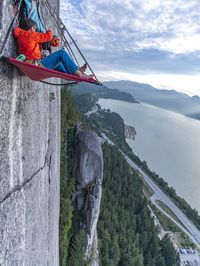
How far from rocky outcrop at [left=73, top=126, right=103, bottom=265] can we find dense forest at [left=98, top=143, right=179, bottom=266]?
3.57 m

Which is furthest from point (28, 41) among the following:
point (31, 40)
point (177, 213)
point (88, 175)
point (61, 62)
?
point (177, 213)

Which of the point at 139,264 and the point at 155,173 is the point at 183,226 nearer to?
the point at 155,173

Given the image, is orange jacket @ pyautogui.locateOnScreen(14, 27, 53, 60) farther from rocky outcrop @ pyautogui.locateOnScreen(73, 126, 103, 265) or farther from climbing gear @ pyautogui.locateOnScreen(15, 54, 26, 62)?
rocky outcrop @ pyautogui.locateOnScreen(73, 126, 103, 265)

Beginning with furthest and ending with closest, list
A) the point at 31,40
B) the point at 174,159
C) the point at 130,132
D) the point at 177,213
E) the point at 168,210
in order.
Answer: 1. the point at 130,132
2. the point at 174,159
3. the point at 168,210
4. the point at 177,213
5. the point at 31,40

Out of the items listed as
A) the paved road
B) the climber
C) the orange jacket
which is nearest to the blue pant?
the climber

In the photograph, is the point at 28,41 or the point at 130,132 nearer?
the point at 28,41

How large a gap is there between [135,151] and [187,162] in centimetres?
1464

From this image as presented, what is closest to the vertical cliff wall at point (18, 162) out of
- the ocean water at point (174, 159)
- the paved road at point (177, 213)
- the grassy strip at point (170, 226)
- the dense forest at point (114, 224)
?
the dense forest at point (114, 224)

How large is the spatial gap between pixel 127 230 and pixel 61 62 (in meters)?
17.4

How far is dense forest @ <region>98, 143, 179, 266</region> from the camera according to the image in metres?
11.4

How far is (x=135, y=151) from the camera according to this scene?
47.8m

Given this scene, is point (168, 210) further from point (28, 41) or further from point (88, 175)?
point (28, 41)

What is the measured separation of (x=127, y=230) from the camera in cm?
1514

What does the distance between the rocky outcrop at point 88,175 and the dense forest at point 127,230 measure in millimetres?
3565
